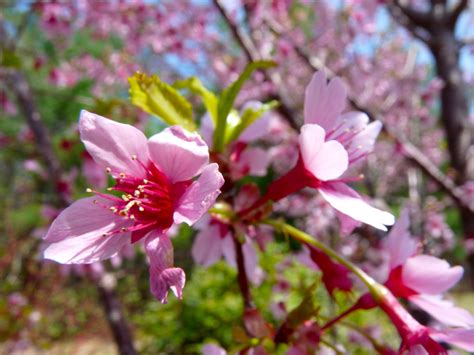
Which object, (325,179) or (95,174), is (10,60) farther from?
(325,179)

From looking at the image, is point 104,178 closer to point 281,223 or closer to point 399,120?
point 281,223

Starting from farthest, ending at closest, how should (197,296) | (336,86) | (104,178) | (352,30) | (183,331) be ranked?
(197,296) < (183,331) < (352,30) < (104,178) < (336,86)

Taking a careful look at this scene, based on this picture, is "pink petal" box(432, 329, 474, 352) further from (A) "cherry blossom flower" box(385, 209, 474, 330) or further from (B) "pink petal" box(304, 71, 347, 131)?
(B) "pink petal" box(304, 71, 347, 131)

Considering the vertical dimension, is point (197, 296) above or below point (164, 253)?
below

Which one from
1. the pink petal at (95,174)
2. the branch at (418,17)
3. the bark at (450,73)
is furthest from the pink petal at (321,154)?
the branch at (418,17)

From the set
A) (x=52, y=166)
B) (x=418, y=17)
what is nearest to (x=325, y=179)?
(x=52, y=166)

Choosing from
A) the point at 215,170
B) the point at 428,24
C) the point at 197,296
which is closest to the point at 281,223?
the point at 215,170
